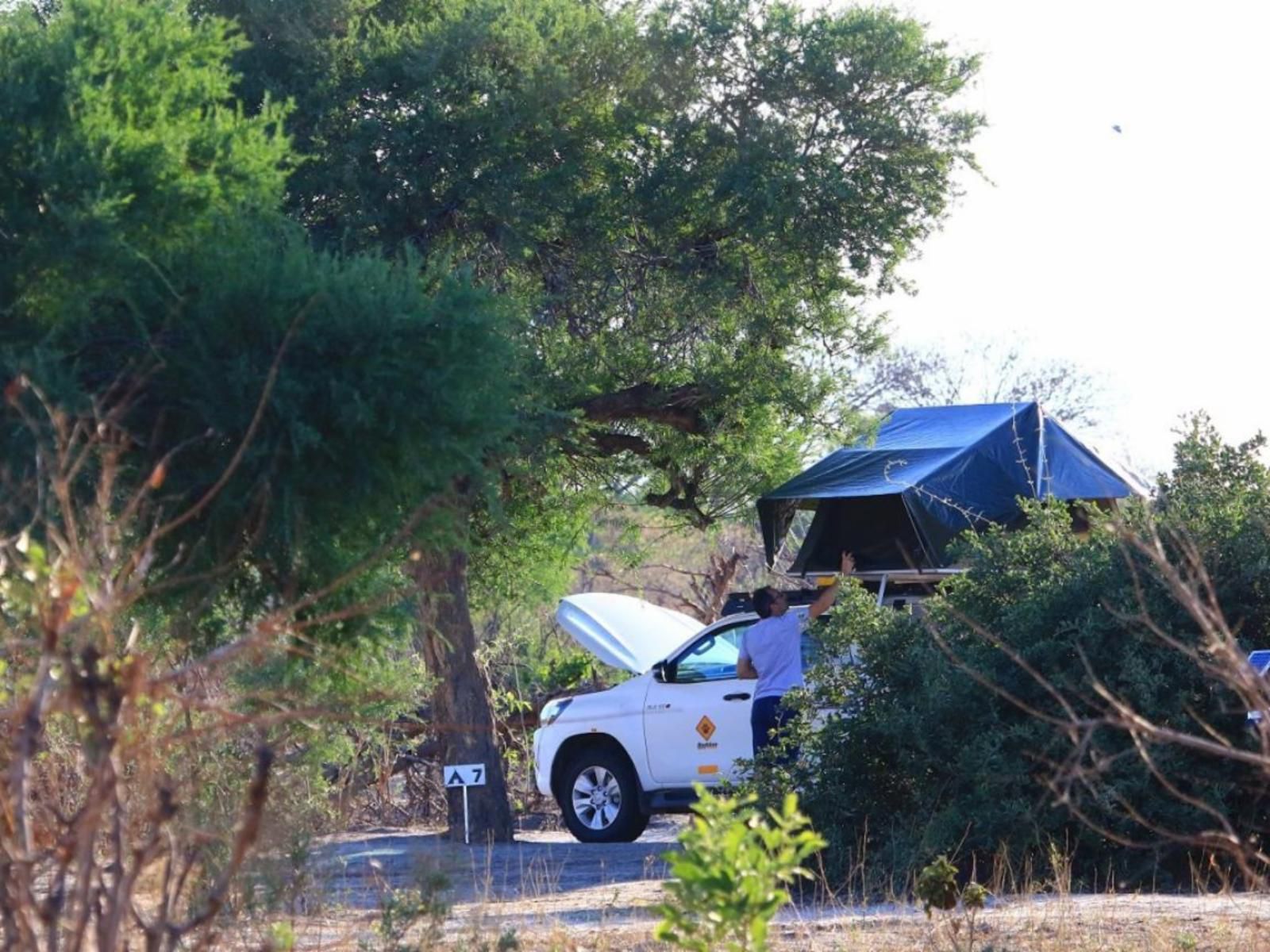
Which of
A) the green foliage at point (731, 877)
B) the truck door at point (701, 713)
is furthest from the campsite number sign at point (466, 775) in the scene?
the green foliage at point (731, 877)

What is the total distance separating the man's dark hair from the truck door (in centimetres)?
122

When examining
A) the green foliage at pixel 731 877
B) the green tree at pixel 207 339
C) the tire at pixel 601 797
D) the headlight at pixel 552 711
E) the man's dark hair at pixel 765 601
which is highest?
the green tree at pixel 207 339

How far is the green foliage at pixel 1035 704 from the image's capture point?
9.73 meters

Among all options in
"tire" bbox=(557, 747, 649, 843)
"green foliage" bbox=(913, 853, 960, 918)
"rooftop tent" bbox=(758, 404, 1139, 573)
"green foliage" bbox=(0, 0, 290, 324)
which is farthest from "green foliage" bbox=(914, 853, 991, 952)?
"rooftop tent" bbox=(758, 404, 1139, 573)

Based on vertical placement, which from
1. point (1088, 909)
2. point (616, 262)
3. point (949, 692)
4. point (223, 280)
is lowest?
point (1088, 909)

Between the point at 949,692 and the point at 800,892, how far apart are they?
144 centimetres

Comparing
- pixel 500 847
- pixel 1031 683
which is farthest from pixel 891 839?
pixel 500 847

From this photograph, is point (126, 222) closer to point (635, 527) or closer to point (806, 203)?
point (806, 203)

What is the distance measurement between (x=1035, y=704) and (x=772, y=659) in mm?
2434

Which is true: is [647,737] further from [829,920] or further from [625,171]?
[829,920]

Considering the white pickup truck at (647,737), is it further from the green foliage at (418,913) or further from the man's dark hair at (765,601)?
the green foliage at (418,913)

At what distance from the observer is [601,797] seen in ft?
47.5

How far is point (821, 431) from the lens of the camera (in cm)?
1560

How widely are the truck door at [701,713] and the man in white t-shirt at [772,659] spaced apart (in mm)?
1316
